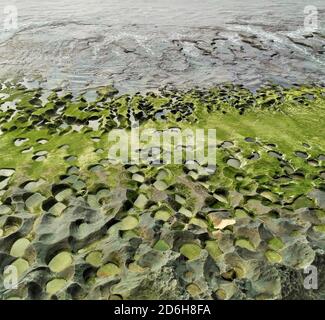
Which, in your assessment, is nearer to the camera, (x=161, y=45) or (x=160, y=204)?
(x=160, y=204)

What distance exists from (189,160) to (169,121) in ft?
11.2

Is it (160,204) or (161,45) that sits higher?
(160,204)

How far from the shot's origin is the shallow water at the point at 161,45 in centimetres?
2106

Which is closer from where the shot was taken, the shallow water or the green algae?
the green algae

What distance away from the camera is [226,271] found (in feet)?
25.8

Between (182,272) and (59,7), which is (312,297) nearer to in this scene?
(182,272)

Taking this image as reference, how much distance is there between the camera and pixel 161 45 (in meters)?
26.8

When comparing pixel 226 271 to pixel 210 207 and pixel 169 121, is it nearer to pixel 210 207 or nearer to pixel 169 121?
pixel 210 207

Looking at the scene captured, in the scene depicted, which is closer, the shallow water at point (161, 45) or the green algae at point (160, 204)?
the green algae at point (160, 204)

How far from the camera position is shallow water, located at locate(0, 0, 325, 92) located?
21062mm

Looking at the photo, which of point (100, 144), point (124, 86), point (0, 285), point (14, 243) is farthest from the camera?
point (124, 86)
